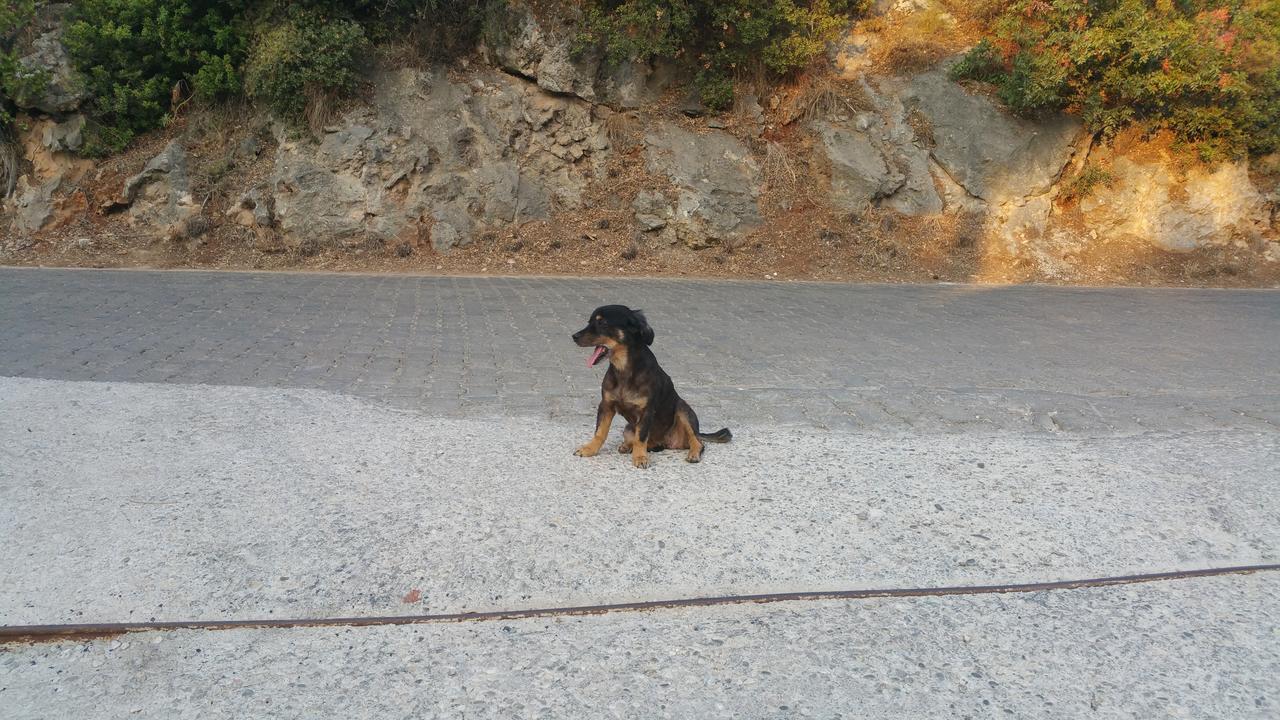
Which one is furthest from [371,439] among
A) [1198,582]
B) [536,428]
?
[1198,582]

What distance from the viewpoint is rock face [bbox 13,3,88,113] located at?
594 inches

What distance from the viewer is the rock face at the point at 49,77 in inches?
594

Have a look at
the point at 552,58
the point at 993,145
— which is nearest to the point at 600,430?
the point at 552,58

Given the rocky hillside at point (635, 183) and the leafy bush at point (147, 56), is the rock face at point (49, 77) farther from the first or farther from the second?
the leafy bush at point (147, 56)

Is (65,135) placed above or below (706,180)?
below

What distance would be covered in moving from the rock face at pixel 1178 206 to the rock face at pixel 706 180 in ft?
22.1

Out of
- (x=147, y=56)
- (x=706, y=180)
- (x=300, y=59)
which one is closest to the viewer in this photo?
(x=300, y=59)

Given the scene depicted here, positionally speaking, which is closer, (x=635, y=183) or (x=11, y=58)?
(x=11, y=58)

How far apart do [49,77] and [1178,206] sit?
20.9 metres

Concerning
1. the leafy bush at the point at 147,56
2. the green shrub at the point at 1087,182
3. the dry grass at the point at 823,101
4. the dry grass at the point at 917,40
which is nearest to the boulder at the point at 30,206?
the leafy bush at the point at 147,56

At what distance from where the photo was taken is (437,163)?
1580 cm

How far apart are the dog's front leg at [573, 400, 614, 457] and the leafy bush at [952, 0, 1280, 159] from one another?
14061 mm

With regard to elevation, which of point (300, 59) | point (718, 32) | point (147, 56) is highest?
point (718, 32)

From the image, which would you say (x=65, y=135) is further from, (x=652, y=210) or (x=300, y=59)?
(x=652, y=210)
